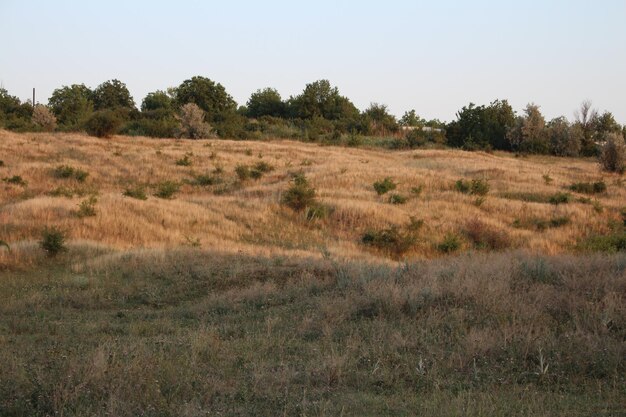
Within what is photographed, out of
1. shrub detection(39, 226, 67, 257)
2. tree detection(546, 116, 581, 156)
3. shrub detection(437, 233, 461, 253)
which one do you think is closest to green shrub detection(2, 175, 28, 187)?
shrub detection(39, 226, 67, 257)

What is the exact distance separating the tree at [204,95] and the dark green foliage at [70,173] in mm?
45793

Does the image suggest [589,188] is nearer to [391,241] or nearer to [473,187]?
[473,187]

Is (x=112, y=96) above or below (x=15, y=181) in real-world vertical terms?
above

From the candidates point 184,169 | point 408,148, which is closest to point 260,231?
point 184,169

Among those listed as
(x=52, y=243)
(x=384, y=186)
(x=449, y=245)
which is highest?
(x=384, y=186)

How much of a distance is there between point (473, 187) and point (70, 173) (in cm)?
1832

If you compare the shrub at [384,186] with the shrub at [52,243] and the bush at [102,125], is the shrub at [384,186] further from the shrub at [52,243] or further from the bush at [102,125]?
the bush at [102,125]

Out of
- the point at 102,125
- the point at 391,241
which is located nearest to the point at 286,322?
the point at 391,241

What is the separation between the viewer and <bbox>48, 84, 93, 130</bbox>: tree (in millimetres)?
63219

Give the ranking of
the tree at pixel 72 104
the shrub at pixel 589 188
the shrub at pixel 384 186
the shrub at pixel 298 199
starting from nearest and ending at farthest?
the shrub at pixel 298 199 → the shrub at pixel 384 186 → the shrub at pixel 589 188 → the tree at pixel 72 104

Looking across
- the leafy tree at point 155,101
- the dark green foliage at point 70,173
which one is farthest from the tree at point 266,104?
the dark green foliage at point 70,173

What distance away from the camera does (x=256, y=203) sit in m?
23.9

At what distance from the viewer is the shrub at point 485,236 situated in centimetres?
A: 2131

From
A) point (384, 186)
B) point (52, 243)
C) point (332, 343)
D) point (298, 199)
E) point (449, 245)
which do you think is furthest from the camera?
point (384, 186)
